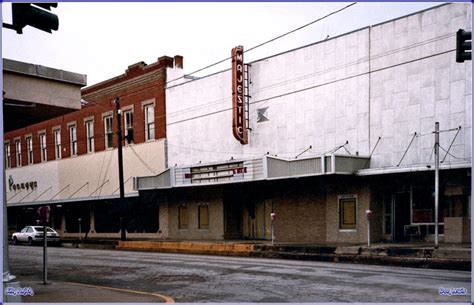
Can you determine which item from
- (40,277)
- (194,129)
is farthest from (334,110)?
(40,277)

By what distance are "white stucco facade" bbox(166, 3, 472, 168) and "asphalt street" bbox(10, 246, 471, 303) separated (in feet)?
21.2

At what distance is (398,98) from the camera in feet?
66.8

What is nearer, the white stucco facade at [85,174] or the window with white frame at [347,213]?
the window with white frame at [347,213]

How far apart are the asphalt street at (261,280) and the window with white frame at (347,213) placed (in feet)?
19.6

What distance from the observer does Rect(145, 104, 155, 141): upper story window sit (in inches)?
1266

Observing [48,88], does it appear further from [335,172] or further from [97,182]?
[97,182]

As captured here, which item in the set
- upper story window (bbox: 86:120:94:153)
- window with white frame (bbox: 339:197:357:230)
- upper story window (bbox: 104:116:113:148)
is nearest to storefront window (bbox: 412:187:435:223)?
window with white frame (bbox: 339:197:357:230)

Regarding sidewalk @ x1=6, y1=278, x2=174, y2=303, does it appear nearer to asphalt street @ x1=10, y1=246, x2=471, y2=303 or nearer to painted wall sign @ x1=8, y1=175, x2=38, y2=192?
asphalt street @ x1=10, y1=246, x2=471, y2=303

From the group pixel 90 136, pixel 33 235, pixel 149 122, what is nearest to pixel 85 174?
pixel 90 136

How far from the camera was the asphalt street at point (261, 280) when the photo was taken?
10.4 metres

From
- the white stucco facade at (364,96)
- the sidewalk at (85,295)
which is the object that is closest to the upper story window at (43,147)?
the white stucco facade at (364,96)

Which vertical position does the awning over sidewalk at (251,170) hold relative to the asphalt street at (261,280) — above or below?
above

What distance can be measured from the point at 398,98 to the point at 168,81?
14749 mm

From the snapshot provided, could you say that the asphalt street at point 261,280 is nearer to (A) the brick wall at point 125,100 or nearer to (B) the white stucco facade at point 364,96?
(B) the white stucco facade at point 364,96
